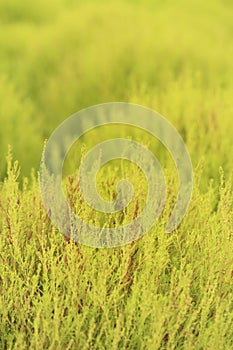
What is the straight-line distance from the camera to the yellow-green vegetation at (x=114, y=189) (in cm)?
244

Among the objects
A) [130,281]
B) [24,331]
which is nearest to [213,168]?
[130,281]

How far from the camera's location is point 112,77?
5.49 m

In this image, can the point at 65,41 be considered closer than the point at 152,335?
No

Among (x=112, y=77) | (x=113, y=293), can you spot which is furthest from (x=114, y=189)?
(x=112, y=77)

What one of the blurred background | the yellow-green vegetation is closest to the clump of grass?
the yellow-green vegetation

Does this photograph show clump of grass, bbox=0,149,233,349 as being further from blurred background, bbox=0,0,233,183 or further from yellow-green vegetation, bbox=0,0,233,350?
blurred background, bbox=0,0,233,183

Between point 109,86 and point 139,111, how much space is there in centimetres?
98

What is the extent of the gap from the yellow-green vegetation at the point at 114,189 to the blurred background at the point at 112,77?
1 centimetres

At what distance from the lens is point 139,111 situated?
4.50 metres

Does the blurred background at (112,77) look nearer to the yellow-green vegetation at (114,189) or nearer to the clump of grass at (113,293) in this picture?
the yellow-green vegetation at (114,189)

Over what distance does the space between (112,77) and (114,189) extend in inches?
96.9

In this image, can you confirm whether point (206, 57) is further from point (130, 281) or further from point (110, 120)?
point (130, 281)

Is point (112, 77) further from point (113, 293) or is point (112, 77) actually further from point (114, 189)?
point (113, 293)

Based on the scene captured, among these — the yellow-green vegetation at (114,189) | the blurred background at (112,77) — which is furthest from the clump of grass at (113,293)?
the blurred background at (112,77)
